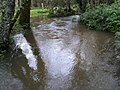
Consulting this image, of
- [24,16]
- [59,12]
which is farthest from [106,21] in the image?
[59,12]

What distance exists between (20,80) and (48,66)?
135cm

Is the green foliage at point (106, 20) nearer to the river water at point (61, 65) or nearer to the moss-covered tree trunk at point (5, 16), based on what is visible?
the river water at point (61, 65)

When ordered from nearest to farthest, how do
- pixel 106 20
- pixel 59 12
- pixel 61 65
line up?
pixel 61 65 → pixel 106 20 → pixel 59 12

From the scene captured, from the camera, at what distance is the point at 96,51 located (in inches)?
369

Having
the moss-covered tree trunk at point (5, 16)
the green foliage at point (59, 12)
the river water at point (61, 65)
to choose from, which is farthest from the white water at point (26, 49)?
the green foliage at point (59, 12)

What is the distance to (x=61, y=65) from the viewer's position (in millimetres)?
7879

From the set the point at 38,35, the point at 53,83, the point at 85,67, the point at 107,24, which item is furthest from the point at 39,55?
the point at 107,24

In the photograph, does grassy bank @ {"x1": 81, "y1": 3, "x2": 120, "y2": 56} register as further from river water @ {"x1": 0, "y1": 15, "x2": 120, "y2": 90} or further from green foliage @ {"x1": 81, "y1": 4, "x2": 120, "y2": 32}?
river water @ {"x1": 0, "y1": 15, "x2": 120, "y2": 90}

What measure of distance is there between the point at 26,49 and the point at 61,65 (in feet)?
8.12

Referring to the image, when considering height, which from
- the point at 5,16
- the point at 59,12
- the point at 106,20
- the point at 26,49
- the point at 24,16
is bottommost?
the point at 59,12

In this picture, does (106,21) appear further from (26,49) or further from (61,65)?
(61,65)

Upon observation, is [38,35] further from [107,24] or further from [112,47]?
[112,47]

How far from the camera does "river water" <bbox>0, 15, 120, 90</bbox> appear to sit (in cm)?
635

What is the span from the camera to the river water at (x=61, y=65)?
635 centimetres
